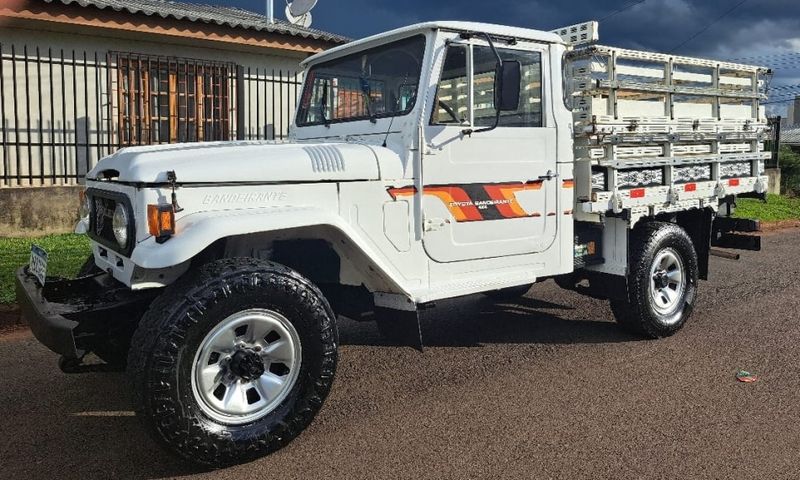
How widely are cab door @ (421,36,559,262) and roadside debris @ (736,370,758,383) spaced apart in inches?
59.3

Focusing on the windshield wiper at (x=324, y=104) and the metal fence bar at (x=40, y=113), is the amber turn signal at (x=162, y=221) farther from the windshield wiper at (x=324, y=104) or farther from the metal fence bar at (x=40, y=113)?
the metal fence bar at (x=40, y=113)

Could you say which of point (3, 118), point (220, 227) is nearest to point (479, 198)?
point (220, 227)

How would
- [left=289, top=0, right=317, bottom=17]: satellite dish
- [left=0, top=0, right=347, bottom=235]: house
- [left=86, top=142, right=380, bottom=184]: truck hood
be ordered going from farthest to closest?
[left=289, top=0, right=317, bottom=17]: satellite dish < [left=0, top=0, right=347, bottom=235]: house < [left=86, top=142, right=380, bottom=184]: truck hood

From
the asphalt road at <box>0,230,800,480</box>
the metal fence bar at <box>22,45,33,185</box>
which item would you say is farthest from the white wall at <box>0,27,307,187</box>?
the asphalt road at <box>0,230,800,480</box>

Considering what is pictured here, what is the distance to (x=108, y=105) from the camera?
35.0 feet

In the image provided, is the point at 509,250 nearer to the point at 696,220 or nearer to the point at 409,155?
the point at 409,155

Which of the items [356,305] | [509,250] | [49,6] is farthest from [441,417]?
[49,6]

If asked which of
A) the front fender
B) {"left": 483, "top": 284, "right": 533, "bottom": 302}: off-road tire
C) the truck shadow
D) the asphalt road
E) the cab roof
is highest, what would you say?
the cab roof

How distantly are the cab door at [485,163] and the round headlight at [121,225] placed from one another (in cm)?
168

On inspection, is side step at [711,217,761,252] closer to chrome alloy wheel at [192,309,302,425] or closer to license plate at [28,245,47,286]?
chrome alloy wheel at [192,309,302,425]

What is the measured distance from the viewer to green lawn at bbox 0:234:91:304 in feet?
21.7

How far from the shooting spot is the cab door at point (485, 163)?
4.24 m

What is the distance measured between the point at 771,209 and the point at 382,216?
1378cm

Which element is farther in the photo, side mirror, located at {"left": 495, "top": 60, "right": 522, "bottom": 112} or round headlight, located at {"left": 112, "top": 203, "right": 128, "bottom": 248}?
side mirror, located at {"left": 495, "top": 60, "right": 522, "bottom": 112}
